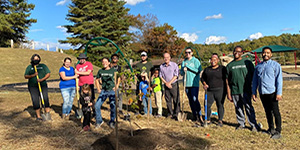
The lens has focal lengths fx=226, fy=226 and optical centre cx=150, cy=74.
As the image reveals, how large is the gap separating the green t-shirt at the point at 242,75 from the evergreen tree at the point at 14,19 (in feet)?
103

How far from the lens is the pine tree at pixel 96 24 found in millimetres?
33188

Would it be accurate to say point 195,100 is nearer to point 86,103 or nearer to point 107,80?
point 107,80

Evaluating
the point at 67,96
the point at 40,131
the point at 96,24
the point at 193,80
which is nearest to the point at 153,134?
the point at 193,80

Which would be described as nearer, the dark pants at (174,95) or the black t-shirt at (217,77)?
the black t-shirt at (217,77)

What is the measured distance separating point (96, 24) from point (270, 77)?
32.0m

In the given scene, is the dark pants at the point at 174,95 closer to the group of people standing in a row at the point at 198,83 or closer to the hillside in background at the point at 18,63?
the group of people standing in a row at the point at 198,83

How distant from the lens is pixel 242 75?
15.9ft

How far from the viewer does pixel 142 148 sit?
12.3ft

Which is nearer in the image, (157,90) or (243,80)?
(243,80)

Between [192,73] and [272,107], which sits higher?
[192,73]

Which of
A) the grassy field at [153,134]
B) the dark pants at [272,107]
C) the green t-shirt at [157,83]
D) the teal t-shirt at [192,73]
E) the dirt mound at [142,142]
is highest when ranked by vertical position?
the teal t-shirt at [192,73]

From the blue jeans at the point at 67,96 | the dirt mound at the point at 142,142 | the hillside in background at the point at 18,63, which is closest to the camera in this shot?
the dirt mound at the point at 142,142

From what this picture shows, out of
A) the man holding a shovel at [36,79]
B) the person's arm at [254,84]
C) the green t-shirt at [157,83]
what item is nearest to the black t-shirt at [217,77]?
the person's arm at [254,84]

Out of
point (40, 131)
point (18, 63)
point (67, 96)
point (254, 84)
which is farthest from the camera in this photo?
point (18, 63)
